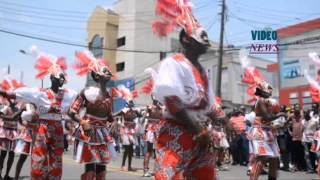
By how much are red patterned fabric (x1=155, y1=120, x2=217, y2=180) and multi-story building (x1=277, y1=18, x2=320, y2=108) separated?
835 inches

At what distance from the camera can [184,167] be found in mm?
4008

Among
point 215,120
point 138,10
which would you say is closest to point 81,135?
point 215,120

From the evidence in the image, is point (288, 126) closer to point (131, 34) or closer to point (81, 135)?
point (81, 135)

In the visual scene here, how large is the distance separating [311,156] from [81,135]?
8834 millimetres

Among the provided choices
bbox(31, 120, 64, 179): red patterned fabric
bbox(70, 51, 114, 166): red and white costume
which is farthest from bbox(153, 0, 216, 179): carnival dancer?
bbox(31, 120, 64, 179): red patterned fabric

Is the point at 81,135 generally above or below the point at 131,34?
below

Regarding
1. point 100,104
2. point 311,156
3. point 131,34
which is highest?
point 131,34

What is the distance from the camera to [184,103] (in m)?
4.02

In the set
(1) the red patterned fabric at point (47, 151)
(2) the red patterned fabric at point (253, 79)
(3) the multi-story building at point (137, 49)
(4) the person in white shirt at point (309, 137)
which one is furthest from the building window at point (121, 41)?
(1) the red patterned fabric at point (47, 151)

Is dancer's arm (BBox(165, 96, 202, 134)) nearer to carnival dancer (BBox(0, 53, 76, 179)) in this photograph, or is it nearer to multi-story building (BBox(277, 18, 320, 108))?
carnival dancer (BBox(0, 53, 76, 179))

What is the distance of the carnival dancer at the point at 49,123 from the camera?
712cm

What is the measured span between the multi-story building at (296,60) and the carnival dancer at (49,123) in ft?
60.9

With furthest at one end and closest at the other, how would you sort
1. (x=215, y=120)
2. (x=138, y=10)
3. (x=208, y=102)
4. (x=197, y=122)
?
(x=138, y=10)
(x=215, y=120)
(x=208, y=102)
(x=197, y=122)

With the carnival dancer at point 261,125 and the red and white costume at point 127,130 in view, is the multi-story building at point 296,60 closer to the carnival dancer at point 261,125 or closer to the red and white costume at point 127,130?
the red and white costume at point 127,130
